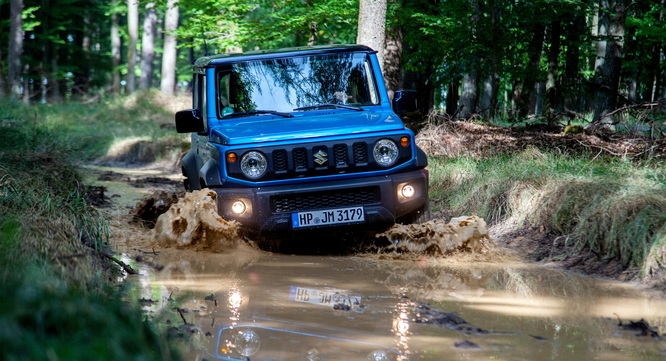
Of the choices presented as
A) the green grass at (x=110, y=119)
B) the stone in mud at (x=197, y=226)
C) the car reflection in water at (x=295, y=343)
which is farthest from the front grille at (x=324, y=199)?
the green grass at (x=110, y=119)

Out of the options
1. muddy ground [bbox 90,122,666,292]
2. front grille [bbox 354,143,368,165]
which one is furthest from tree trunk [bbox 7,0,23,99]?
front grille [bbox 354,143,368,165]

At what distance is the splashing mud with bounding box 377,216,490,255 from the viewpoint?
6.67 m

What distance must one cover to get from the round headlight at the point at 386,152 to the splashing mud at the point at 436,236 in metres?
0.67

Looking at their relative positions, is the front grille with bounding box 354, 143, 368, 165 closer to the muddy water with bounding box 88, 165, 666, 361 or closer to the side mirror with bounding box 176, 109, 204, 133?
the muddy water with bounding box 88, 165, 666, 361

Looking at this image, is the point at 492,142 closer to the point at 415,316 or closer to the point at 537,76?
the point at 415,316

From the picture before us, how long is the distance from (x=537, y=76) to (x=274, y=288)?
1596cm

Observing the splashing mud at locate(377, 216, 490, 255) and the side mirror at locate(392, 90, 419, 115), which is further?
the side mirror at locate(392, 90, 419, 115)

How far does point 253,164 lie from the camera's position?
249 inches

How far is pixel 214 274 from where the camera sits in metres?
5.85

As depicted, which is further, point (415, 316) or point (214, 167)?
point (214, 167)

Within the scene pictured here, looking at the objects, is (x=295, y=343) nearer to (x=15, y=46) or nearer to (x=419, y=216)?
(x=419, y=216)

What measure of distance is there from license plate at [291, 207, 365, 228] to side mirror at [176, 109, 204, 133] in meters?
1.62

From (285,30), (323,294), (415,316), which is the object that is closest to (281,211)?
(323,294)

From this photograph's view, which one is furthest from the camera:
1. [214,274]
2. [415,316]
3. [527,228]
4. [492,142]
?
[492,142]
